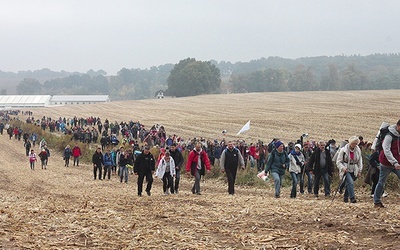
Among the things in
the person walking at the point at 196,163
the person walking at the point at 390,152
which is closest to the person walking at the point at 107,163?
the person walking at the point at 196,163

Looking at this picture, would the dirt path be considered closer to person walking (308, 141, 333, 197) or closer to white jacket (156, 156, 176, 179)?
white jacket (156, 156, 176, 179)

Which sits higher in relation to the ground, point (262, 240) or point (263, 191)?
point (262, 240)

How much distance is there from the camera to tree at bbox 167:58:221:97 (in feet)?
438

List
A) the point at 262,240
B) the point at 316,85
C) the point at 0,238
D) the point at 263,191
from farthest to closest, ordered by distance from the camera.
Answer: the point at 316,85, the point at 263,191, the point at 0,238, the point at 262,240

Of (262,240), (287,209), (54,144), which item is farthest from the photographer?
(54,144)

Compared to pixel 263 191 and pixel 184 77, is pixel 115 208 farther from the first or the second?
pixel 184 77

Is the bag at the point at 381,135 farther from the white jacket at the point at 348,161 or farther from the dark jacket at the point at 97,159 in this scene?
the dark jacket at the point at 97,159

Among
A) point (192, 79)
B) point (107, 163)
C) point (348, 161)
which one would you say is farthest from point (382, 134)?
point (192, 79)

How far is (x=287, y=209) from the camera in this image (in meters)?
11.2

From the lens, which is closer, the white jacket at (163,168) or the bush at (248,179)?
the white jacket at (163,168)

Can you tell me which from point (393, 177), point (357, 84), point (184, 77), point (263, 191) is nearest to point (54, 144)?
point (263, 191)

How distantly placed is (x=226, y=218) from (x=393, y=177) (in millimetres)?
9158

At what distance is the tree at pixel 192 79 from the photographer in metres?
133

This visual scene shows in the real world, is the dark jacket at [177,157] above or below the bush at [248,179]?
above
